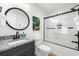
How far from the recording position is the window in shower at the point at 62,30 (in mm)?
1684

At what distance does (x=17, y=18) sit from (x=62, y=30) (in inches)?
55.5

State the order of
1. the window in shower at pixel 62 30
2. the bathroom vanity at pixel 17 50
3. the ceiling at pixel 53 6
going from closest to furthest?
the bathroom vanity at pixel 17 50
the window in shower at pixel 62 30
the ceiling at pixel 53 6

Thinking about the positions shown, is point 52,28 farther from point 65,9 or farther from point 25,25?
point 25,25

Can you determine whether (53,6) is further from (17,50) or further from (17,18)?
(17,50)

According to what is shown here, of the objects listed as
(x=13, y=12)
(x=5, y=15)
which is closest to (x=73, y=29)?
(x=13, y=12)

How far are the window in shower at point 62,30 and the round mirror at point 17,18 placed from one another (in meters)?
0.95

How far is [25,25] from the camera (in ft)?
5.36

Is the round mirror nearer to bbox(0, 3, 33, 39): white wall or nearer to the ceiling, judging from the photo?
bbox(0, 3, 33, 39): white wall

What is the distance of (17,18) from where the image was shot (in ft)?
4.78

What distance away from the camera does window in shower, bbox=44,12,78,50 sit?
1.68m

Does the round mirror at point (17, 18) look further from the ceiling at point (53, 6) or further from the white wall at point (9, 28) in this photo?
the ceiling at point (53, 6)

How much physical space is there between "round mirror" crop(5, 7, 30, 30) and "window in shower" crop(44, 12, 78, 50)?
95cm

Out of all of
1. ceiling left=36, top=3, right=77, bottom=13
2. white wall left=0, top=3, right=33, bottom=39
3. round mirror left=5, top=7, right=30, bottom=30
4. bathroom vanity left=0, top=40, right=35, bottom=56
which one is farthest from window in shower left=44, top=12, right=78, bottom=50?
bathroom vanity left=0, top=40, right=35, bottom=56

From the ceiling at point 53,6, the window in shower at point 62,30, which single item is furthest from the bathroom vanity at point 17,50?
the ceiling at point 53,6
